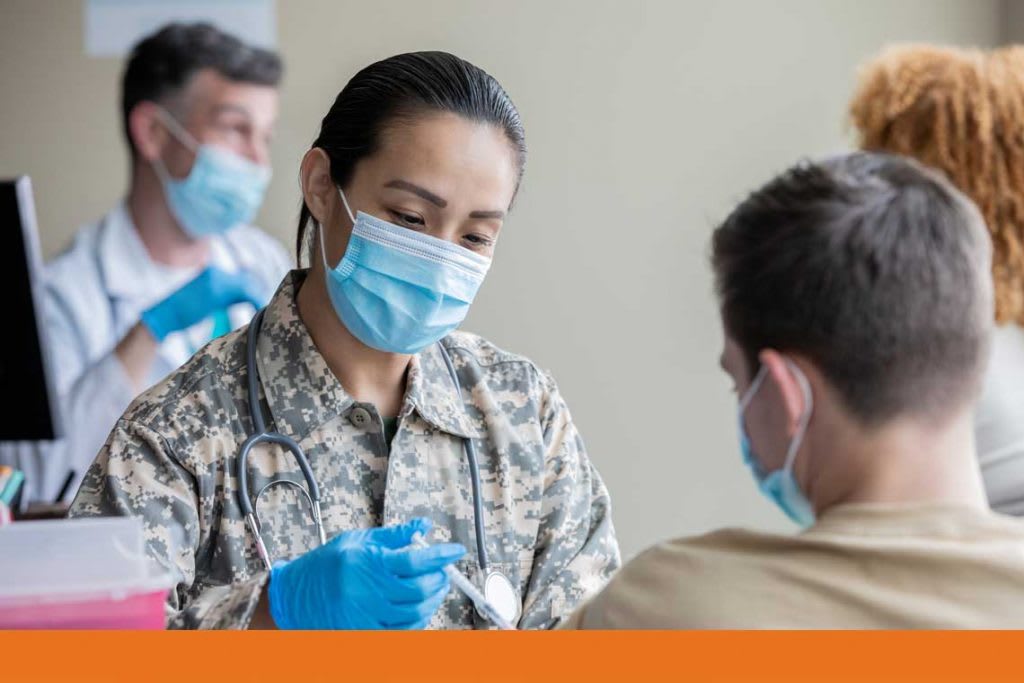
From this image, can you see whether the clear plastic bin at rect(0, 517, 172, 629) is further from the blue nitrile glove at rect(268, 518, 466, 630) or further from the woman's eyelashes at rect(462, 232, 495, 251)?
the woman's eyelashes at rect(462, 232, 495, 251)

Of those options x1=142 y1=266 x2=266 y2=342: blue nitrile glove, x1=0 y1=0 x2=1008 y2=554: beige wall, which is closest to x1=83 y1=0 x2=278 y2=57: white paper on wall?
x1=0 y1=0 x2=1008 y2=554: beige wall

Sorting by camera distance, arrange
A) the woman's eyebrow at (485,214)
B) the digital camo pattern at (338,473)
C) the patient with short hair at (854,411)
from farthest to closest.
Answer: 1. the woman's eyebrow at (485,214)
2. the digital camo pattern at (338,473)
3. the patient with short hair at (854,411)

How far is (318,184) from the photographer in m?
1.55

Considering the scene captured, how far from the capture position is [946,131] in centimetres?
170

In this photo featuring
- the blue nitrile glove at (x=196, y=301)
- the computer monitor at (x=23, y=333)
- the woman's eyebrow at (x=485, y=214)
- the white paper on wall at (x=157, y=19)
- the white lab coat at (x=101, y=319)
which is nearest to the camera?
the woman's eyebrow at (x=485, y=214)

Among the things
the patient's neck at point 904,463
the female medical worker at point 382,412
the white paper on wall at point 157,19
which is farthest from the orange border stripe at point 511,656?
the white paper on wall at point 157,19

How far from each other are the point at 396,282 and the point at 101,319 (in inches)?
70.2

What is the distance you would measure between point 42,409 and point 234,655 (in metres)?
1.27

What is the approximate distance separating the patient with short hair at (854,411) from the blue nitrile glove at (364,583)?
31 centimetres

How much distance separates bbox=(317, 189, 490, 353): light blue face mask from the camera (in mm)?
1482

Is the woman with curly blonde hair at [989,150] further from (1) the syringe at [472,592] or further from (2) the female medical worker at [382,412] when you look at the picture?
(1) the syringe at [472,592]

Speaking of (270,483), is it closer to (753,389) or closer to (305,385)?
(305,385)

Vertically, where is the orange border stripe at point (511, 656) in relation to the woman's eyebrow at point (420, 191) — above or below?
below

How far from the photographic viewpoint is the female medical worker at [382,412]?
138cm
